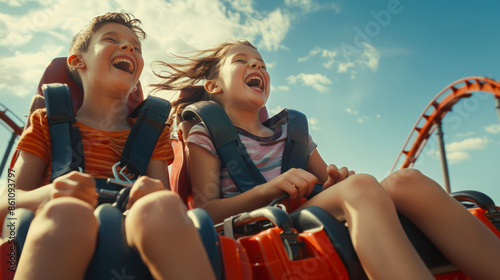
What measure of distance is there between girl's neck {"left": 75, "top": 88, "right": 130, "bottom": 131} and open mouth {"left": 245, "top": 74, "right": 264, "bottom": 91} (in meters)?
0.68

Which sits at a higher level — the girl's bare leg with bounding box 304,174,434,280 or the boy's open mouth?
the boy's open mouth

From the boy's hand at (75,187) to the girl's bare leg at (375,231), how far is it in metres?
0.72

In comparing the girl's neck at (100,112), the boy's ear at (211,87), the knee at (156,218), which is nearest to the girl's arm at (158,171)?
the girl's neck at (100,112)

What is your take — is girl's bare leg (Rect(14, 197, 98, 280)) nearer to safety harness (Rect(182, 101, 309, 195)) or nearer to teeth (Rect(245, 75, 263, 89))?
safety harness (Rect(182, 101, 309, 195))

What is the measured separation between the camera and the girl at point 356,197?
929mm

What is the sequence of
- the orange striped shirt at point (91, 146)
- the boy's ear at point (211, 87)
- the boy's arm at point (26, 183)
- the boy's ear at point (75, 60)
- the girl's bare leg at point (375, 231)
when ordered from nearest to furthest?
the girl's bare leg at point (375, 231) < the boy's arm at point (26, 183) < the orange striped shirt at point (91, 146) < the boy's ear at point (75, 60) < the boy's ear at point (211, 87)

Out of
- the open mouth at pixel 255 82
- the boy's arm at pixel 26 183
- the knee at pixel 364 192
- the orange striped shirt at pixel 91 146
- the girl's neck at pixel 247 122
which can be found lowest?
the knee at pixel 364 192

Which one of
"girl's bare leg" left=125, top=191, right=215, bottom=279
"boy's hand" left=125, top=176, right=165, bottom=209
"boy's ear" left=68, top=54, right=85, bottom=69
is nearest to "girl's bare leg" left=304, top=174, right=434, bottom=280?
"girl's bare leg" left=125, top=191, right=215, bottom=279

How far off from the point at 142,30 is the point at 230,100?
0.66m

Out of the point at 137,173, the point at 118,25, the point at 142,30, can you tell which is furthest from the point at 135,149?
the point at 142,30

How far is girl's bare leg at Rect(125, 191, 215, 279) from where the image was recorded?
0.74 metres

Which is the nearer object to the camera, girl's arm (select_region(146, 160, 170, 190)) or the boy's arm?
the boy's arm

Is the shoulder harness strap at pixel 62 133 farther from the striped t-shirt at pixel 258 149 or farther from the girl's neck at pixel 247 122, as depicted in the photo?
the girl's neck at pixel 247 122

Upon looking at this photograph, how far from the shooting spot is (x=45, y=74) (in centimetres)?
190
